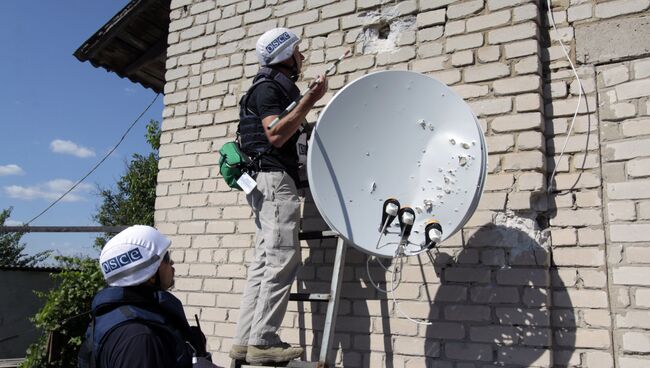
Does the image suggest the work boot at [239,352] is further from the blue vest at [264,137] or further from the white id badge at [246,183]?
the blue vest at [264,137]

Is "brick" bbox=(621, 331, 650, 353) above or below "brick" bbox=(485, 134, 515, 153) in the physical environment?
below

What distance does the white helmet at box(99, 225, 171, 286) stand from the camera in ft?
6.62

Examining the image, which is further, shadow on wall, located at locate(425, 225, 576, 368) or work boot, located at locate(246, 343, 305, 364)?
Answer: work boot, located at locate(246, 343, 305, 364)

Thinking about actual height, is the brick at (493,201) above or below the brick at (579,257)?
above

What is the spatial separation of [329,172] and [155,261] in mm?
955

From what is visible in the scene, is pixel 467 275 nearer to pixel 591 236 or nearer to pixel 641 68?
pixel 591 236

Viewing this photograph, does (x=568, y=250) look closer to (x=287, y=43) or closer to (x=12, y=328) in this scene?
(x=287, y=43)

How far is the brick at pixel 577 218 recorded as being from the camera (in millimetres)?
2812

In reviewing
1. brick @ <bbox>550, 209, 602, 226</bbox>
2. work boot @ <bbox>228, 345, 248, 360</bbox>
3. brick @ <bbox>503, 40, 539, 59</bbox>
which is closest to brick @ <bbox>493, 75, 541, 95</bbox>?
brick @ <bbox>503, 40, 539, 59</bbox>

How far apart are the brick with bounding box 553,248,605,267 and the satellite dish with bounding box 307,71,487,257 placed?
58 cm

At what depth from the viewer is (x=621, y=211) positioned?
2771 millimetres

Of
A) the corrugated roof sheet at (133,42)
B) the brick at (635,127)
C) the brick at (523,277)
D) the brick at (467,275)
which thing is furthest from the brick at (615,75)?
the corrugated roof sheet at (133,42)

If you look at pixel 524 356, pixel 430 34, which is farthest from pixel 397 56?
pixel 524 356

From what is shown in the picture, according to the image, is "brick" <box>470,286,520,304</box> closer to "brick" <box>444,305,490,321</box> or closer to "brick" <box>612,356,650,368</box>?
"brick" <box>444,305,490,321</box>
